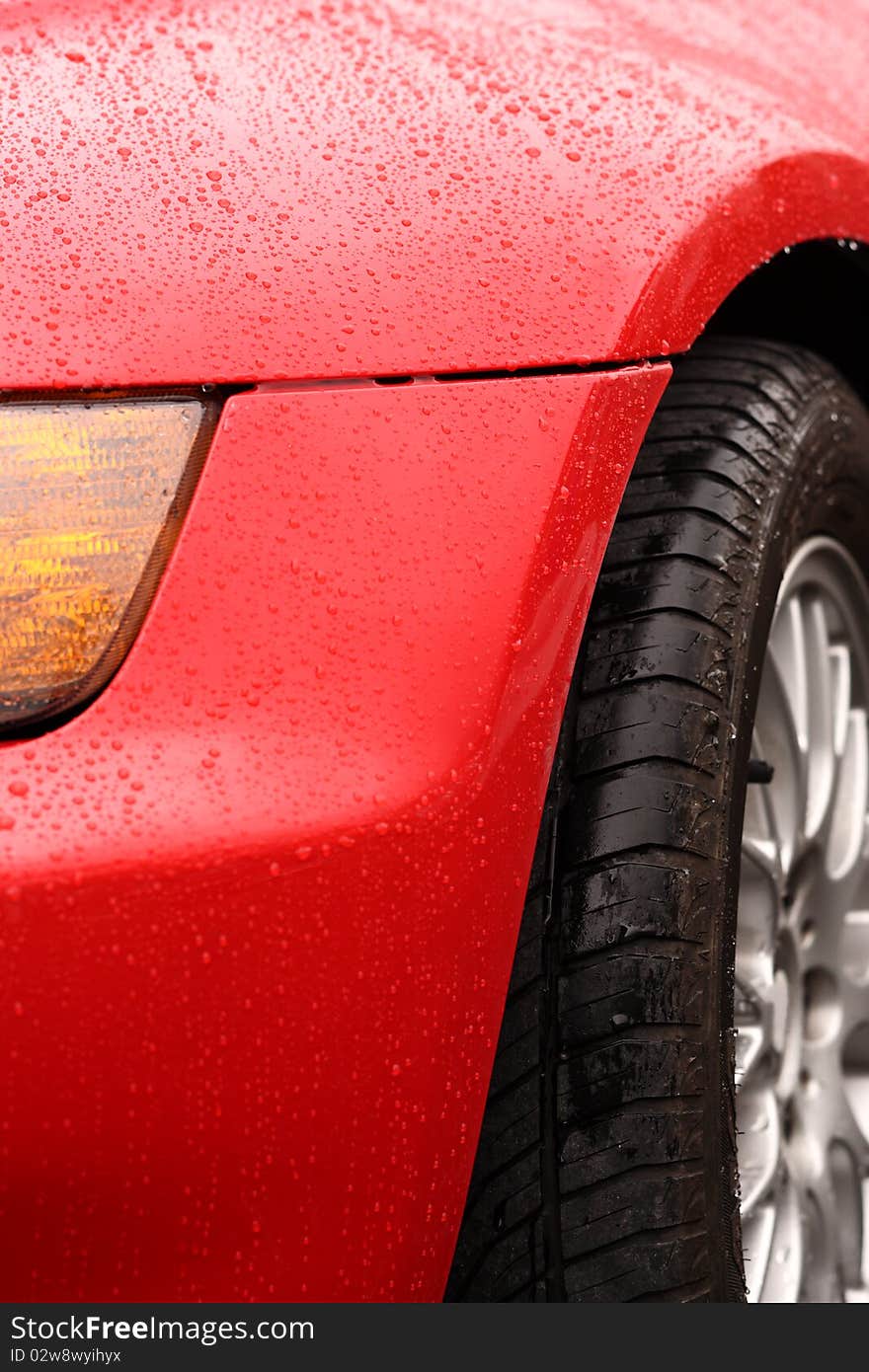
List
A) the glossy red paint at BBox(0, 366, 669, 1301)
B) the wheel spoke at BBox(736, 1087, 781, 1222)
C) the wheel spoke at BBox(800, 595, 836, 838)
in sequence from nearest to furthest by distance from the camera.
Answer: the glossy red paint at BBox(0, 366, 669, 1301) < the wheel spoke at BBox(736, 1087, 781, 1222) < the wheel spoke at BBox(800, 595, 836, 838)

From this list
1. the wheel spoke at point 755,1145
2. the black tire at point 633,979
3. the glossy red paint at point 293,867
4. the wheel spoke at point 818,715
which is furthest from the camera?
the wheel spoke at point 818,715

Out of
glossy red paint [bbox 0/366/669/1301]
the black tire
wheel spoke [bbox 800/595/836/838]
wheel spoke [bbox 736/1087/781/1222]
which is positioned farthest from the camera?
wheel spoke [bbox 800/595/836/838]

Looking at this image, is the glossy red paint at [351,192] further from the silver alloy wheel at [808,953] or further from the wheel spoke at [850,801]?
the wheel spoke at [850,801]

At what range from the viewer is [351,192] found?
108 cm

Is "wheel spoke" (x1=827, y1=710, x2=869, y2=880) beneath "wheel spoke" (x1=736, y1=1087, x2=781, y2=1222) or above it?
above

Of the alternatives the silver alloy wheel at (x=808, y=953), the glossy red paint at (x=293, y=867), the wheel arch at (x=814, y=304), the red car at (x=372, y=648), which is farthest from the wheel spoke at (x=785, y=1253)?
the wheel arch at (x=814, y=304)

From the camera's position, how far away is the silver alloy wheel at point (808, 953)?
153cm

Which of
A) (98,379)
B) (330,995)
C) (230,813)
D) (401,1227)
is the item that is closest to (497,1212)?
(401,1227)

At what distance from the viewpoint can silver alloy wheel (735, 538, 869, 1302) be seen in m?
1.53

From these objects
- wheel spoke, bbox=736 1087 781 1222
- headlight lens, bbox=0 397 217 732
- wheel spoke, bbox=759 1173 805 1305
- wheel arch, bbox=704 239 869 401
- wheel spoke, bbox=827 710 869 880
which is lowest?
wheel spoke, bbox=759 1173 805 1305

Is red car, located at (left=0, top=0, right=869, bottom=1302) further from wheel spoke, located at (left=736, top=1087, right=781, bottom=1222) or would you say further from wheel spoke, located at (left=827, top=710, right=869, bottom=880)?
wheel spoke, located at (left=827, top=710, right=869, bottom=880)

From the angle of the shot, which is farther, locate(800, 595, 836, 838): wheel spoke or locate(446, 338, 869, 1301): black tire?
locate(800, 595, 836, 838): wheel spoke

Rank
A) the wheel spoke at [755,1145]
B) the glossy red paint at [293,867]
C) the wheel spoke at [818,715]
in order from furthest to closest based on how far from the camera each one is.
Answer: the wheel spoke at [818,715]
the wheel spoke at [755,1145]
the glossy red paint at [293,867]

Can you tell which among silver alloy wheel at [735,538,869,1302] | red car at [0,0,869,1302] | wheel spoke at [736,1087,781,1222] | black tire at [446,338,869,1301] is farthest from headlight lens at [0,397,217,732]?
wheel spoke at [736,1087,781,1222]
